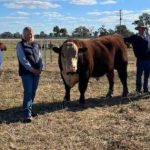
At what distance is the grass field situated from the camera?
24.8 ft

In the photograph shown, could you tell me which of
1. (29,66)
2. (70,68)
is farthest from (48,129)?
(70,68)

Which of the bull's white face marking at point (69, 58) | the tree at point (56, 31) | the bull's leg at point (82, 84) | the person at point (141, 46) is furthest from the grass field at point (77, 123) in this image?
the tree at point (56, 31)

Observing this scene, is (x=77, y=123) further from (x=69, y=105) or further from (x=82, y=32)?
(x=82, y=32)

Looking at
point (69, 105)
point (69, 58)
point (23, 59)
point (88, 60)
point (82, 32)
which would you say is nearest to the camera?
point (23, 59)

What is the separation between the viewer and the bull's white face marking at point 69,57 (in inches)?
405

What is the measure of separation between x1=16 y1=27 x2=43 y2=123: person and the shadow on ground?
20.3 inches

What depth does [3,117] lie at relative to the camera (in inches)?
385

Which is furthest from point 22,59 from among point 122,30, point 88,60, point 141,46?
point 122,30

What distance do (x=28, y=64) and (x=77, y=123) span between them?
1562 mm

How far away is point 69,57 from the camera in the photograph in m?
10.4

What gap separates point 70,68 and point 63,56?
0.42 metres

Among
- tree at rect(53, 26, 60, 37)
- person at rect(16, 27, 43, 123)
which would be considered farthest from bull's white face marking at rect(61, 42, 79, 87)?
tree at rect(53, 26, 60, 37)

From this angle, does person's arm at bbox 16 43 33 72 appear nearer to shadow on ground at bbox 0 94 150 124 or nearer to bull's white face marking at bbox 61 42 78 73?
shadow on ground at bbox 0 94 150 124

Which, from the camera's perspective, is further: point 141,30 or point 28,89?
point 141,30
